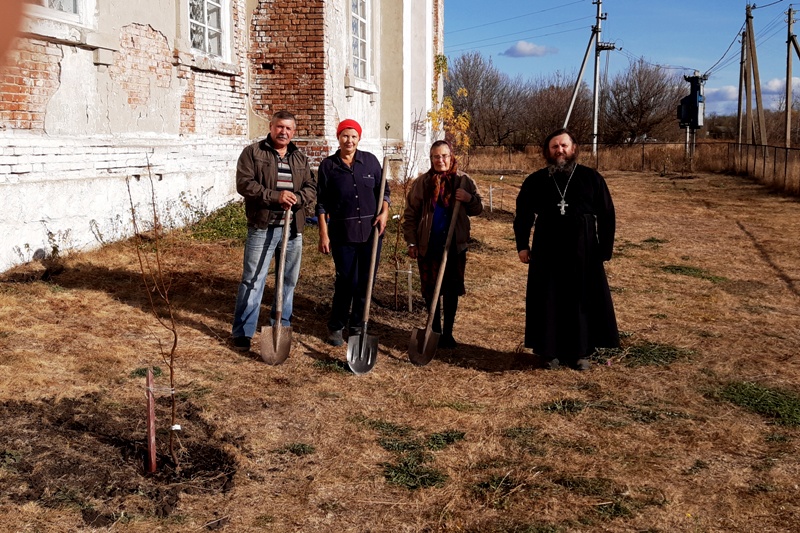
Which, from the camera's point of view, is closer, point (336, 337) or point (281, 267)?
point (281, 267)

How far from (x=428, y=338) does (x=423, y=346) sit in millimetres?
72

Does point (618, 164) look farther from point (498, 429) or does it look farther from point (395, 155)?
point (498, 429)

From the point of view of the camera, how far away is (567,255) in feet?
17.9

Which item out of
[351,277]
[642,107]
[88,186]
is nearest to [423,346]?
[351,277]

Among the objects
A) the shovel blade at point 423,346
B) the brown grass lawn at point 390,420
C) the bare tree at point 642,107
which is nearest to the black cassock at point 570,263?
the brown grass lawn at point 390,420

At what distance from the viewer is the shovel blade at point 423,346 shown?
5695 millimetres

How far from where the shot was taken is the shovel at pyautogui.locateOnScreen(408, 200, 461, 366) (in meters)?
5.60

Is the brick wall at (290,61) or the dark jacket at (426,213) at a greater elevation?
the brick wall at (290,61)

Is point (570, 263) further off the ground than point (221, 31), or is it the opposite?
point (221, 31)

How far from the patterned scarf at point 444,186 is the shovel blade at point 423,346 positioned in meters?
0.98

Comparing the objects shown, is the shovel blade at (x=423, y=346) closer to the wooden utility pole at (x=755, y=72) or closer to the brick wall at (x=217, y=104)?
the brick wall at (x=217, y=104)

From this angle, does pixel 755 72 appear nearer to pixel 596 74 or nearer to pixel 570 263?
pixel 596 74

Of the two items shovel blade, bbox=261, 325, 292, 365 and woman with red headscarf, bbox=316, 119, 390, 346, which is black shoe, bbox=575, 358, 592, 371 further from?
shovel blade, bbox=261, 325, 292, 365

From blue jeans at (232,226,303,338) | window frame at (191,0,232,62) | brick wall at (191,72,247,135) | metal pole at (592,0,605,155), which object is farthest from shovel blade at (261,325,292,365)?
metal pole at (592,0,605,155)
